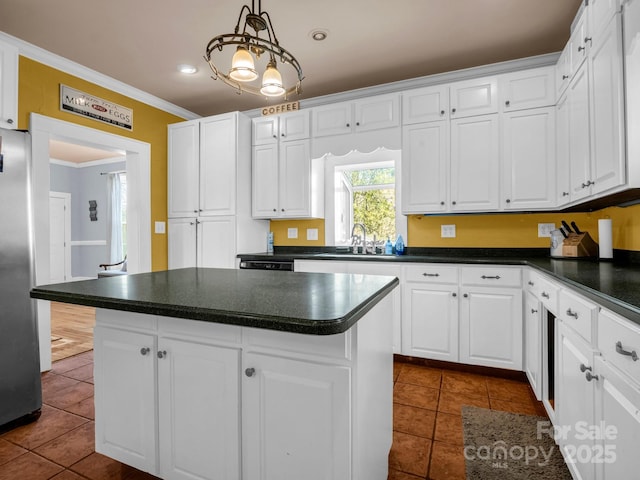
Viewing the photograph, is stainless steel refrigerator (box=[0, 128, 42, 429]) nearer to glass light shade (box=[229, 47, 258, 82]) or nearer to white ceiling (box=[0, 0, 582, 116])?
white ceiling (box=[0, 0, 582, 116])

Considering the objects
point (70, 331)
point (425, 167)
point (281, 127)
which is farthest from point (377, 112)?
point (70, 331)

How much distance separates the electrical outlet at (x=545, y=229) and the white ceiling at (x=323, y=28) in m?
1.48

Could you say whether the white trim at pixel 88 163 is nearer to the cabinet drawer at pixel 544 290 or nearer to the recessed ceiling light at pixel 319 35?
the recessed ceiling light at pixel 319 35

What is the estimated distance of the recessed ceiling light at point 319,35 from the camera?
262 centimetres

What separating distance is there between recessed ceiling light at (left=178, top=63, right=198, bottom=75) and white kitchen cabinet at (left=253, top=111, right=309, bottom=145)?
824 mm

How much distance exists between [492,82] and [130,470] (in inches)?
143

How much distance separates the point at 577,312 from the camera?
1415 millimetres

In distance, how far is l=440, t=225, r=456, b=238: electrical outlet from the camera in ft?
11.1

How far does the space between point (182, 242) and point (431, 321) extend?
282 cm

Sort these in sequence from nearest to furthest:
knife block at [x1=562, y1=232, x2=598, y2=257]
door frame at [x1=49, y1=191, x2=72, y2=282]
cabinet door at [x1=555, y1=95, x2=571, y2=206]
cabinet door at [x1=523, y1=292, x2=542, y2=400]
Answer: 1. cabinet door at [x1=523, y1=292, x2=542, y2=400]
2. cabinet door at [x1=555, y1=95, x2=571, y2=206]
3. knife block at [x1=562, y1=232, x2=598, y2=257]
4. door frame at [x1=49, y1=191, x2=72, y2=282]

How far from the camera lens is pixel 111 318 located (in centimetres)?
150

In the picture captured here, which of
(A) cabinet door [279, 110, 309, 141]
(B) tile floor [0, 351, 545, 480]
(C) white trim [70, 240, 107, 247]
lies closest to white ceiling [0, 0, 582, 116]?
(A) cabinet door [279, 110, 309, 141]

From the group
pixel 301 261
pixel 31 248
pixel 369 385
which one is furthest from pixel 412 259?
pixel 31 248

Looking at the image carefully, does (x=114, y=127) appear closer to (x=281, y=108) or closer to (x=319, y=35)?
(x=281, y=108)
